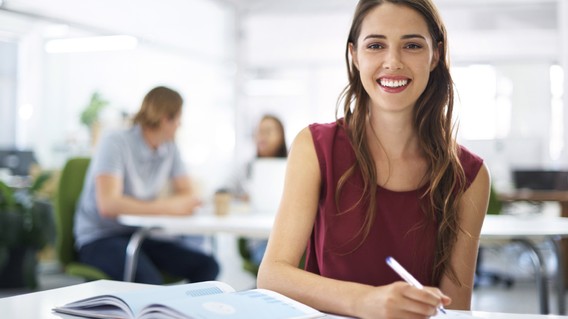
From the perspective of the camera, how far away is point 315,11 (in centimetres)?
877

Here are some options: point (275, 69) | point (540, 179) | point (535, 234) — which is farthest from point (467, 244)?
point (275, 69)

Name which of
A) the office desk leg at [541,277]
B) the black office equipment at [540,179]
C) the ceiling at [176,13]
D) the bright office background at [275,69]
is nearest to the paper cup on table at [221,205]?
the office desk leg at [541,277]

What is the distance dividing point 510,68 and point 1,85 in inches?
234

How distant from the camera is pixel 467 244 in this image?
1.67 m

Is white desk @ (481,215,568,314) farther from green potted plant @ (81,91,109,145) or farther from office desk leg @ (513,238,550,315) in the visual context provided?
green potted plant @ (81,91,109,145)

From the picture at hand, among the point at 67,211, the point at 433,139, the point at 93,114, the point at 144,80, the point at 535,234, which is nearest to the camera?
the point at 433,139

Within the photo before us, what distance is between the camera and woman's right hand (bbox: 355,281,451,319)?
110 cm

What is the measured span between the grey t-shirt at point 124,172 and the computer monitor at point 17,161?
221cm

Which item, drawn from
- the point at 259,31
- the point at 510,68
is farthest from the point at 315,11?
the point at 510,68

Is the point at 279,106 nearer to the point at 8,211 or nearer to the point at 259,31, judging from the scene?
the point at 259,31

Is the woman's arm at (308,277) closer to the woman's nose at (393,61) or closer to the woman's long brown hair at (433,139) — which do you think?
the woman's long brown hair at (433,139)

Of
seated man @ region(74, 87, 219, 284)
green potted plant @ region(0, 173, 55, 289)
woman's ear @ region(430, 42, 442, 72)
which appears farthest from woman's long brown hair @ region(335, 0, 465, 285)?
green potted plant @ region(0, 173, 55, 289)

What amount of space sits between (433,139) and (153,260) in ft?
6.47

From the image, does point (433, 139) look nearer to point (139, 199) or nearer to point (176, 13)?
point (139, 199)
